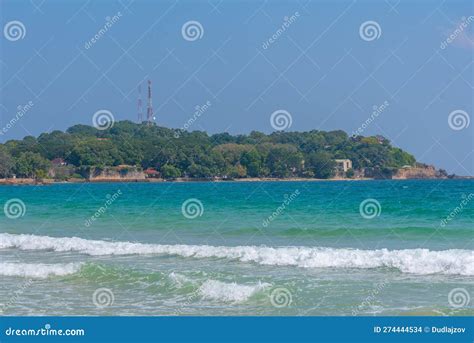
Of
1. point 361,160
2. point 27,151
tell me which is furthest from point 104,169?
point 361,160

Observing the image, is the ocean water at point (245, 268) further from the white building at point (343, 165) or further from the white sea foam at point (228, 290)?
the white building at point (343, 165)

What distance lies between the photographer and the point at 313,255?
17969 millimetres

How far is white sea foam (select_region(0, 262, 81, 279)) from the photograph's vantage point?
659 inches

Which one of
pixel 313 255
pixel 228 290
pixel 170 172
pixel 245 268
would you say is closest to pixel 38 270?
pixel 245 268

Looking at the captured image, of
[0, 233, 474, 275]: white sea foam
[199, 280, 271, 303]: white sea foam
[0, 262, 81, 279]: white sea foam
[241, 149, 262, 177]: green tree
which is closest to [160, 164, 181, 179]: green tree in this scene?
[241, 149, 262, 177]: green tree

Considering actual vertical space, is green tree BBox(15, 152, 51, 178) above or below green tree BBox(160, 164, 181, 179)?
below

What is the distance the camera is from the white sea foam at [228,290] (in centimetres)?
1351

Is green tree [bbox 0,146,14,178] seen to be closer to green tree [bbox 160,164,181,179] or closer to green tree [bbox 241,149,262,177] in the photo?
green tree [bbox 160,164,181,179]

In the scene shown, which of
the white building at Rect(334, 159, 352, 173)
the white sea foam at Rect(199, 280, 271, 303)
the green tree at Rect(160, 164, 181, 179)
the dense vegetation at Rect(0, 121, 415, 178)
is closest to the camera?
the white sea foam at Rect(199, 280, 271, 303)

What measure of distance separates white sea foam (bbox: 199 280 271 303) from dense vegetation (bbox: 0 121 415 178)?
69.2m

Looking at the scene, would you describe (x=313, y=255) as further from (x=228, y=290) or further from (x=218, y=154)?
(x=218, y=154)

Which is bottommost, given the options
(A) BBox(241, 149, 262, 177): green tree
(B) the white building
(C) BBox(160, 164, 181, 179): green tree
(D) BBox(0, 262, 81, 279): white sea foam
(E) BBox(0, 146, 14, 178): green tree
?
(E) BBox(0, 146, 14, 178): green tree

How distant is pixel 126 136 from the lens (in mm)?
102375

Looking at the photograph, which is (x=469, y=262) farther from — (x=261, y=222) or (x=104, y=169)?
(x=104, y=169)
